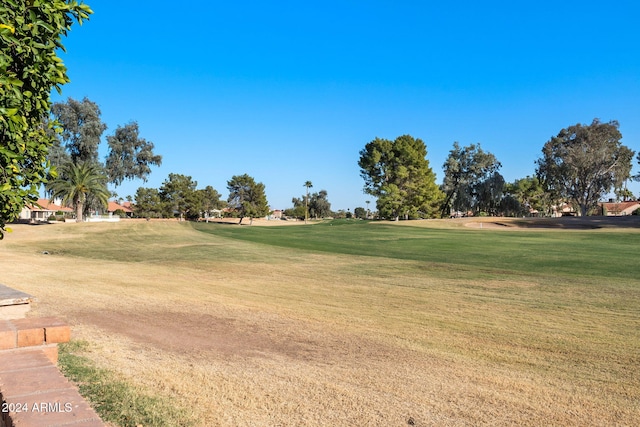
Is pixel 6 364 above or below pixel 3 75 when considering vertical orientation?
below

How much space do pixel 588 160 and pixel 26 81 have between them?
250 ft

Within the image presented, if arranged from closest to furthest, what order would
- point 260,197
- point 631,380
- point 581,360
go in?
point 631,380, point 581,360, point 260,197

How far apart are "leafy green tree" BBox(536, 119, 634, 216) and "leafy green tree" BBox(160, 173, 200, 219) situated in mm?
61144

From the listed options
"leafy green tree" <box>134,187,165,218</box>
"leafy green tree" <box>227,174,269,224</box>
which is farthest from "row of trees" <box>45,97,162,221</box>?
"leafy green tree" <box>227,174,269,224</box>

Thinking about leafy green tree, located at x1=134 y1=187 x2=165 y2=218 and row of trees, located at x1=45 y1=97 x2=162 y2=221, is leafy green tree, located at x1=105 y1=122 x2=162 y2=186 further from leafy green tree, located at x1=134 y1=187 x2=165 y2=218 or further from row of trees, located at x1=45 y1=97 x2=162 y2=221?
leafy green tree, located at x1=134 y1=187 x2=165 y2=218

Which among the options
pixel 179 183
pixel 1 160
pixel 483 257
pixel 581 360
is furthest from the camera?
pixel 179 183

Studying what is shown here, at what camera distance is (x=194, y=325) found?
25.4 feet

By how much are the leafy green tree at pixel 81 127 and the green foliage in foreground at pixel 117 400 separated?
59.6m

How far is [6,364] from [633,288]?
44.0 ft

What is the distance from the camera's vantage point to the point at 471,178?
276 ft

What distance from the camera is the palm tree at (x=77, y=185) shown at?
5275 cm

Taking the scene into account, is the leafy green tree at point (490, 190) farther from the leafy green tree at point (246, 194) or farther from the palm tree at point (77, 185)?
the palm tree at point (77, 185)

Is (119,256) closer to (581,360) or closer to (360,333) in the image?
(360,333)

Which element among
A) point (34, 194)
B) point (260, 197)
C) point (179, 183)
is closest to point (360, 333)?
point (34, 194)
